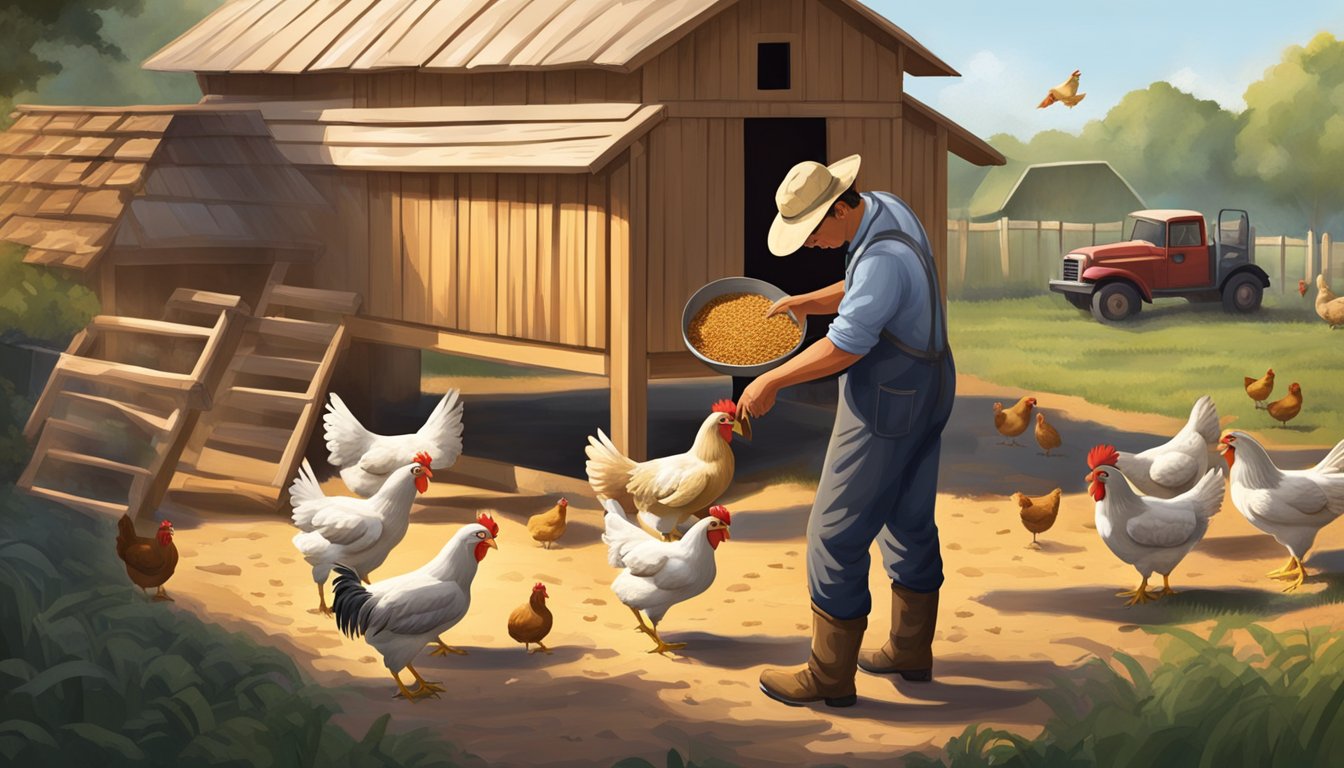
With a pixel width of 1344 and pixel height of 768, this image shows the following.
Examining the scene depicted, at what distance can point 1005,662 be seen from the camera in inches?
341

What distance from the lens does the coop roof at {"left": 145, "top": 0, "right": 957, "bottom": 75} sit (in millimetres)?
11992

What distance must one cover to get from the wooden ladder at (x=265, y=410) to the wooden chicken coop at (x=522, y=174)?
3 centimetres

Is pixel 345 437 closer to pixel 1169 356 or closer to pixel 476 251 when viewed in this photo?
pixel 476 251

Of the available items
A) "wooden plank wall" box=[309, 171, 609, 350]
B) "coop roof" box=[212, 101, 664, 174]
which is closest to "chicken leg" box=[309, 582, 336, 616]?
"wooden plank wall" box=[309, 171, 609, 350]

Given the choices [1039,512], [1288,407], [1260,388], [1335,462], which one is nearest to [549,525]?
[1039,512]

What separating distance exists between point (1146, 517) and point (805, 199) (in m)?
3.23

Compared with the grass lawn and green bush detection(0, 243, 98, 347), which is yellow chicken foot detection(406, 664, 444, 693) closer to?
green bush detection(0, 243, 98, 347)

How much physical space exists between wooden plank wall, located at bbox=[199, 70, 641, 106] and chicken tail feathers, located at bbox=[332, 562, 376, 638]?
5385 mm

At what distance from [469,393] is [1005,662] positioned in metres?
10.3

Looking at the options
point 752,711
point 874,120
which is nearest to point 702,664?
point 752,711

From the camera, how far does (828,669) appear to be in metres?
7.86

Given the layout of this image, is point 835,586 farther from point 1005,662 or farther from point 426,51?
point 426,51

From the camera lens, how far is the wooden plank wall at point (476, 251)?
12.2 m

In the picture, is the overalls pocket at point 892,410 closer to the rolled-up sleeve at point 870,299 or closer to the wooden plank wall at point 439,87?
the rolled-up sleeve at point 870,299
